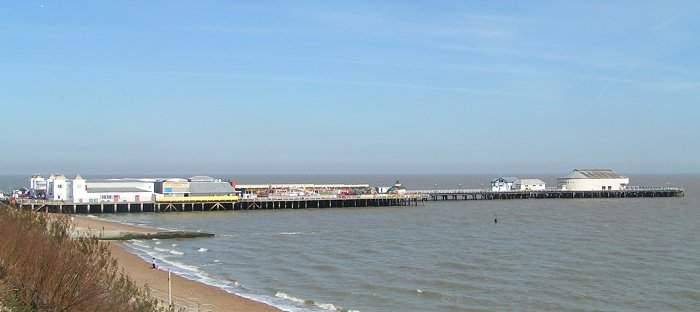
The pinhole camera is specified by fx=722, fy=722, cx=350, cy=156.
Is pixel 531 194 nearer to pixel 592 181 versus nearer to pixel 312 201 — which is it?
pixel 592 181

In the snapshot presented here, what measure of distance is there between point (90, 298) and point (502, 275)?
2184 cm

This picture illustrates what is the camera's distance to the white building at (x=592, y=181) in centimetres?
10069

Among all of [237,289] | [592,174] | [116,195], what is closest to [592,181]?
[592,174]

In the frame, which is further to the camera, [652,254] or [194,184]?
[194,184]

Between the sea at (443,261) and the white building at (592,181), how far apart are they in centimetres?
3660

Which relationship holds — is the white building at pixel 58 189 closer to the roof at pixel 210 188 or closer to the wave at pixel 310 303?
the roof at pixel 210 188

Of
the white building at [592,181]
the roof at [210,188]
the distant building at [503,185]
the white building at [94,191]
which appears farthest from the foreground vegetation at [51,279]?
the white building at [592,181]

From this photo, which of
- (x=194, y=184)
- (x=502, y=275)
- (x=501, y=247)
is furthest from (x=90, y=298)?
(x=194, y=184)

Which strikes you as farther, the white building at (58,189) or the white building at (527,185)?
the white building at (527,185)

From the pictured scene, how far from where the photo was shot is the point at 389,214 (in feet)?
229

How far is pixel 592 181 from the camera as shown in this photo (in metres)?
101

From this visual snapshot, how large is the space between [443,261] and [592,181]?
234 ft

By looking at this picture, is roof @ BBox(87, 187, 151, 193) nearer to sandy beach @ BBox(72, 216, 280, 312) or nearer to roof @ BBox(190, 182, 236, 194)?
roof @ BBox(190, 182, 236, 194)

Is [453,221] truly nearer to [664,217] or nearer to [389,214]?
[389,214]
